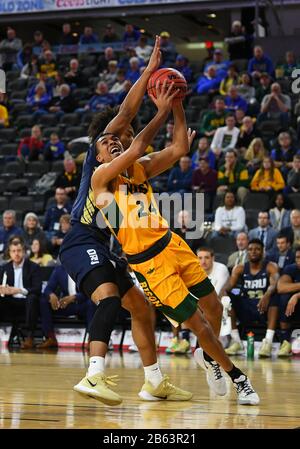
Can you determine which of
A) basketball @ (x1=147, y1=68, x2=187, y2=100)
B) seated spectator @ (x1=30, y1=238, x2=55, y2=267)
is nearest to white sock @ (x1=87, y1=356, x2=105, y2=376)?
basketball @ (x1=147, y1=68, x2=187, y2=100)

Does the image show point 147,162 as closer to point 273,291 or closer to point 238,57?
point 273,291

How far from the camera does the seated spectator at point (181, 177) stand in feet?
43.5

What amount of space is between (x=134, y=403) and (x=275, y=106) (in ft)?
32.4

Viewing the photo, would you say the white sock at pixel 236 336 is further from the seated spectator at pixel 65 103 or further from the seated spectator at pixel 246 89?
the seated spectator at pixel 65 103

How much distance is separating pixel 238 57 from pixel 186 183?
17.2 ft

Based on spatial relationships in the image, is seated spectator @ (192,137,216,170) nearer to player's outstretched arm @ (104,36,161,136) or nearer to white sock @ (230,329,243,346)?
white sock @ (230,329,243,346)

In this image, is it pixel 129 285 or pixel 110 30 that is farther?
pixel 110 30

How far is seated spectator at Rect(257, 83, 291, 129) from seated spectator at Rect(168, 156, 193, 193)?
1763mm

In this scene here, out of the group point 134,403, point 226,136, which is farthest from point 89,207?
point 226,136

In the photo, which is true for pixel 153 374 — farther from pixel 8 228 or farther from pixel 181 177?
pixel 181 177

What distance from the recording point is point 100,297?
529 centimetres

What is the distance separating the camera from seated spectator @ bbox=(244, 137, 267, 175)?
12.9 meters

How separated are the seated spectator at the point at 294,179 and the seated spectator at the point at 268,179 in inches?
6.6
